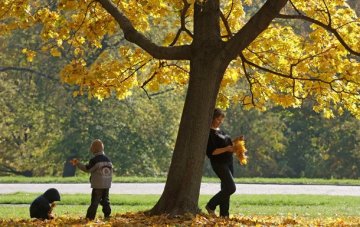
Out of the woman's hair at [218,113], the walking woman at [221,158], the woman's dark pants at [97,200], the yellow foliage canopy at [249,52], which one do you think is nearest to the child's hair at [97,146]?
the woman's dark pants at [97,200]

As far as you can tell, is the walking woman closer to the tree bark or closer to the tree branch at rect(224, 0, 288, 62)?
the tree bark

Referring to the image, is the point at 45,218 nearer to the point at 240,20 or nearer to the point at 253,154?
the point at 240,20

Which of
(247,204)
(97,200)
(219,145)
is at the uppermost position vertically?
(219,145)

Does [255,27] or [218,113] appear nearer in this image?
[218,113]

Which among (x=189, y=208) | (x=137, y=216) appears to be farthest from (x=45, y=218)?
(x=189, y=208)

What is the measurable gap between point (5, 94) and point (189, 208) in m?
29.2

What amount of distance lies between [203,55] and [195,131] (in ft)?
3.77

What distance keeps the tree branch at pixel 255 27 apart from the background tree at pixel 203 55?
15 mm

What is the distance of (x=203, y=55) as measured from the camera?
12.6m

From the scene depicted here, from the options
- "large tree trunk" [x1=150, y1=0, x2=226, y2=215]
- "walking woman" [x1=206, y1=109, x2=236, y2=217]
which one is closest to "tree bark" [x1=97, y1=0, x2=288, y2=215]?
"large tree trunk" [x1=150, y1=0, x2=226, y2=215]

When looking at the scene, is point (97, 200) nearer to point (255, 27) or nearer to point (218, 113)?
point (218, 113)

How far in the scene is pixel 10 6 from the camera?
13547mm

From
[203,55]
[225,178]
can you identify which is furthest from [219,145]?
[203,55]

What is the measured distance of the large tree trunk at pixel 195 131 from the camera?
12347 mm
